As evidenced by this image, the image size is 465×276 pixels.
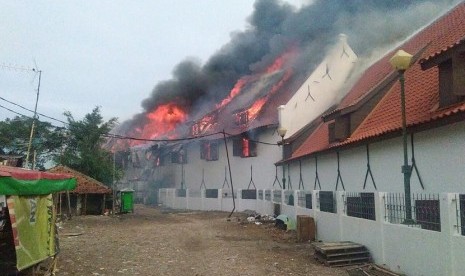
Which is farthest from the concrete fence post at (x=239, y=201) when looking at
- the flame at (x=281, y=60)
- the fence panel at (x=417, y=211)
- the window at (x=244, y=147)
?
the fence panel at (x=417, y=211)

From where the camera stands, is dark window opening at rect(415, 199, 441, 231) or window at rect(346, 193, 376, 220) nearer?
dark window opening at rect(415, 199, 441, 231)

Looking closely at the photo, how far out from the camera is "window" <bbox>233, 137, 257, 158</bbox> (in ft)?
103

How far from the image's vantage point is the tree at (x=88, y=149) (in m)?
33.5

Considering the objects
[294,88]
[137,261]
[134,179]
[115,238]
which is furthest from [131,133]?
[137,261]

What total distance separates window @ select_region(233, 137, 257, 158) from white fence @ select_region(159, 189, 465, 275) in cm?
1312

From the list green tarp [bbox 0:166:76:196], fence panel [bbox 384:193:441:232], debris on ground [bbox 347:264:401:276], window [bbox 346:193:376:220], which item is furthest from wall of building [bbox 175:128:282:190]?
green tarp [bbox 0:166:76:196]

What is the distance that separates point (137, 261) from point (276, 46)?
29670mm

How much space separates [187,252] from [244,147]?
19490 mm

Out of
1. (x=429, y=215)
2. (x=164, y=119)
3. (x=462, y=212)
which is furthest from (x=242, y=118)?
(x=462, y=212)

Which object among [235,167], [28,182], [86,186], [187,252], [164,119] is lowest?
[187,252]

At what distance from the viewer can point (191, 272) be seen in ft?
33.4

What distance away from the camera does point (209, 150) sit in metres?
36.6

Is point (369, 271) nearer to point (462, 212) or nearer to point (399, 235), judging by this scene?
point (399, 235)

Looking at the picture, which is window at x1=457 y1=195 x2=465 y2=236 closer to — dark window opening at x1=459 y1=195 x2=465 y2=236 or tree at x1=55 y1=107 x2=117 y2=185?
dark window opening at x1=459 y1=195 x2=465 y2=236
